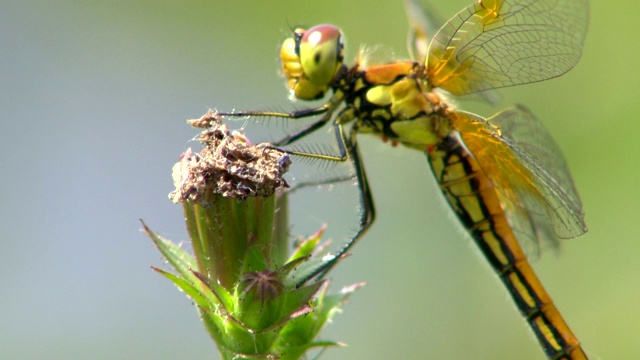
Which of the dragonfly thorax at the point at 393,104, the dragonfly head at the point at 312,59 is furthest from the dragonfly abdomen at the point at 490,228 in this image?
the dragonfly head at the point at 312,59

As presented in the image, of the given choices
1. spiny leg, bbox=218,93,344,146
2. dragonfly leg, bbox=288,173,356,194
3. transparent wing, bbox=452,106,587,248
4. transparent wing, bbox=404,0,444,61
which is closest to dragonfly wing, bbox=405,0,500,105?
transparent wing, bbox=404,0,444,61

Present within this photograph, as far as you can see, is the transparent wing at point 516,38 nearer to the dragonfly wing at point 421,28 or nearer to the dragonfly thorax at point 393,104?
the dragonfly thorax at point 393,104

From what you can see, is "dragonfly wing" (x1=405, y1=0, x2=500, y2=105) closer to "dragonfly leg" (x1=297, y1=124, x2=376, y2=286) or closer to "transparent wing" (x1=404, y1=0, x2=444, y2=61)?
"transparent wing" (x1=404, y1=0, x2=444, y2=61)

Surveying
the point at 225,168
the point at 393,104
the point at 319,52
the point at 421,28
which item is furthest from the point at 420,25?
the point at 225,168

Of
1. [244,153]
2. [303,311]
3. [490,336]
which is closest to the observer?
[303,311]

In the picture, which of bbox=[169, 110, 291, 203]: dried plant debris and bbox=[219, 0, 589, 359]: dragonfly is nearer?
bbox=[169, 110, 291, 203]: dried plant debris

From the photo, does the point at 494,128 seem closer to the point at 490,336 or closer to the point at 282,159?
the point at 282,159

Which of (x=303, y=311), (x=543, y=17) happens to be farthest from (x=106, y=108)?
(x=303, y=311)
